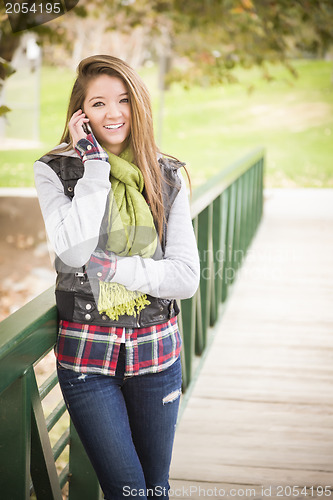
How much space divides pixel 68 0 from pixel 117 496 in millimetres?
3982

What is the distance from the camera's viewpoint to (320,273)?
6254 millimetres

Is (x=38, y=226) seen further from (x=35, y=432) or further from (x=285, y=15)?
(x=35, y=432)

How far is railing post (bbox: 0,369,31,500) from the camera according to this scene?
4.91 feet

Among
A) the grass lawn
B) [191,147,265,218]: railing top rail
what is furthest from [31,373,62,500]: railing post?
the grass lawn

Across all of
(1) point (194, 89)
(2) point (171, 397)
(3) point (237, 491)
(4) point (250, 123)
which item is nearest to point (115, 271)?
(2) point (171, 397)

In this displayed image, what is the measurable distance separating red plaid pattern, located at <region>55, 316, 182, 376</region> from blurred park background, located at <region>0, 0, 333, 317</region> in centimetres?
367

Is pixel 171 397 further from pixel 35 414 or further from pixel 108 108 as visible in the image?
pixel 108 108

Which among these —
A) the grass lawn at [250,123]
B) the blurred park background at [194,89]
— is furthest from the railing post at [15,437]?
the grass lawn at [250,123]

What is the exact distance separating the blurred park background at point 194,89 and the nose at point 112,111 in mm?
3365

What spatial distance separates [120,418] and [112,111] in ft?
2.62

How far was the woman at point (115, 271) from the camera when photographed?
1656mm

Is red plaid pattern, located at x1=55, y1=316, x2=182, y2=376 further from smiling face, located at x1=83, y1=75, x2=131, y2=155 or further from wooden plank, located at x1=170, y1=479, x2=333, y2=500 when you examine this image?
wooden plank, located at x1=170, y1=479, x2=333, y2=500

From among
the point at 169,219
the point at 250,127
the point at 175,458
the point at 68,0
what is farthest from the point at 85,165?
the point at 250,127

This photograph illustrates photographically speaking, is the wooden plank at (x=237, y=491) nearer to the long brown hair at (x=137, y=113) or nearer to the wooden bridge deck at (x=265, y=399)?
the wooden bridge deck at (x=265, y=399)
